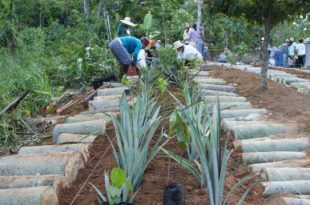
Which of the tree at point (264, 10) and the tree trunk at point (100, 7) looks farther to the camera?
the tree trunk at point (100, 7)

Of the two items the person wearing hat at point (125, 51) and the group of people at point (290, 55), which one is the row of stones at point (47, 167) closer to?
the person wearing hat at point (125, 51)

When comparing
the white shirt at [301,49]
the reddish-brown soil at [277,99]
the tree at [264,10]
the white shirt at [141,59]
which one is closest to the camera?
the reddish-brown soil at [277,99]

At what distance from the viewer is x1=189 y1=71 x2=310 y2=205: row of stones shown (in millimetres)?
3422

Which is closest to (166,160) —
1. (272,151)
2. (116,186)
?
(272,151)

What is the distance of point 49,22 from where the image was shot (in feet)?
69.8

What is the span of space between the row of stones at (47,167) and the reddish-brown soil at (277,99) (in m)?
2.08

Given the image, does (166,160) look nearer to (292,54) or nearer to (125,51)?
(125,51)

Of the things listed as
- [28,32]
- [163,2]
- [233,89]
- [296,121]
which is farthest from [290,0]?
[163,2]

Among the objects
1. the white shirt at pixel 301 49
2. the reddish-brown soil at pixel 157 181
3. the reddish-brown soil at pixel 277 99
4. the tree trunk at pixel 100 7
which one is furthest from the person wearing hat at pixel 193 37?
the reddish-brown soil at pixel 157 181

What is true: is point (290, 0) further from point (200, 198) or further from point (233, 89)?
point (200, 198)

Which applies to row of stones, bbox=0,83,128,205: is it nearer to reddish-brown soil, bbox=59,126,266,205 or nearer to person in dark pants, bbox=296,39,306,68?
reddish-brown soil, bbox=59,126,266,205

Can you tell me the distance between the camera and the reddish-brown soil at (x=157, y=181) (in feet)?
10.5

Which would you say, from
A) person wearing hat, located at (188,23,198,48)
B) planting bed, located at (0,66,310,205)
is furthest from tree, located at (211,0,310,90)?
person wearing hat, located at (188,23,198,48)

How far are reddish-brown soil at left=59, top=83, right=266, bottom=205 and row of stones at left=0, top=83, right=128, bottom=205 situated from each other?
83 millimetres
